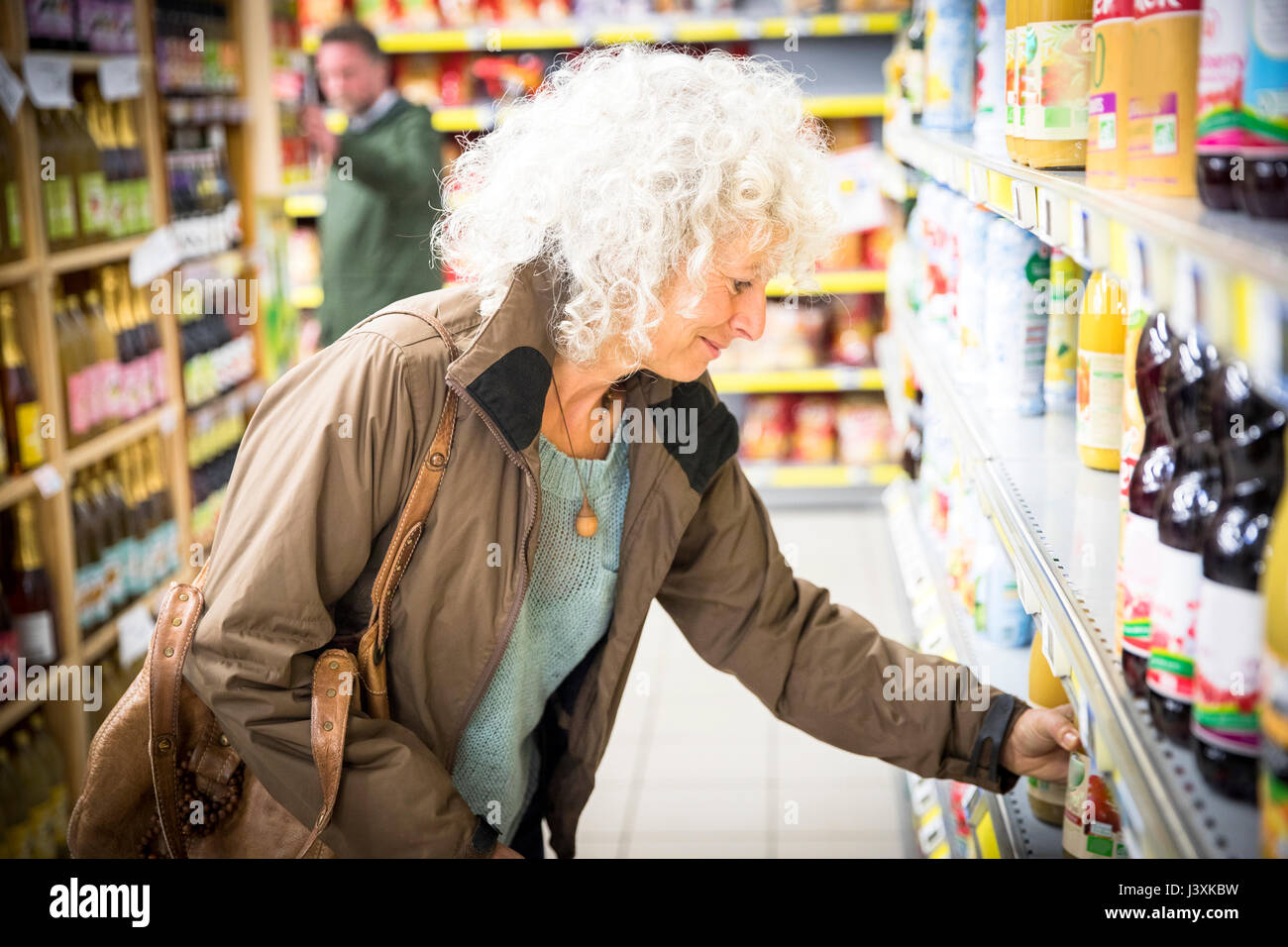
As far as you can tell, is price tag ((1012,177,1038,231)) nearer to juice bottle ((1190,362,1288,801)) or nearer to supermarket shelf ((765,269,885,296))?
juice bottle ((1190,362,1288,801))

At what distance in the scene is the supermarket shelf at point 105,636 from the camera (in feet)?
10.7

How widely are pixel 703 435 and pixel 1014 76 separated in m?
0.68

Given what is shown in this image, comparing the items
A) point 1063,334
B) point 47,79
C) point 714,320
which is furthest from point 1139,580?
point 47,79

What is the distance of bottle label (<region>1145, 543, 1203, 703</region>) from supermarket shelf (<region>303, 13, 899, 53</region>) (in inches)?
184

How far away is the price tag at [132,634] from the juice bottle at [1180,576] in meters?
2.97

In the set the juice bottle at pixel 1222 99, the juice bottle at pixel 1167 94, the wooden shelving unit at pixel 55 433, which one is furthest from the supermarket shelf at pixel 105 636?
the juice bottle at pixel 1222 99

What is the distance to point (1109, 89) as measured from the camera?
1.29 meters

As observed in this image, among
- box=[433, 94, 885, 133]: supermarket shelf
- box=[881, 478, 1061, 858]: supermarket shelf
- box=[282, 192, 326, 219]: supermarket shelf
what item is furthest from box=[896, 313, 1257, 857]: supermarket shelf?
box=[282, 192, 326, 219]: supermarket shelf

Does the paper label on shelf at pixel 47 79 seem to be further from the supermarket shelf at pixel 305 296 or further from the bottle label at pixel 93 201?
the supermarket shelf at pixel 305 296

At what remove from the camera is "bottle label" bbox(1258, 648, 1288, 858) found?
2.78 feet

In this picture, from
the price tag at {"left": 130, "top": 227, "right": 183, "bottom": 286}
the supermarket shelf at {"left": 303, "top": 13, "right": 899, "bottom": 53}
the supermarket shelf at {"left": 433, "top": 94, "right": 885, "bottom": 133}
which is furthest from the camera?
the supermarket shelf at {"left": 433, "top": 94, "right": 885, "bottom": 133}

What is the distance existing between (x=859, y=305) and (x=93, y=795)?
4960 millimetres

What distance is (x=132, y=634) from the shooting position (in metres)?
3.48
